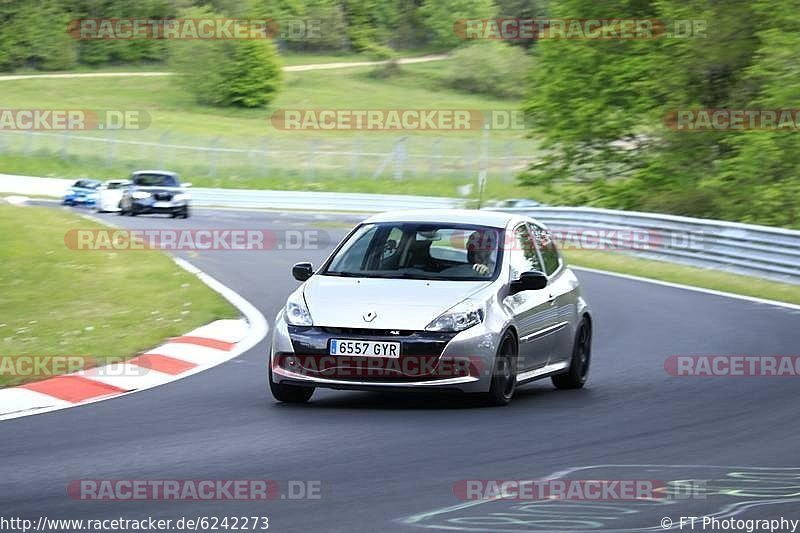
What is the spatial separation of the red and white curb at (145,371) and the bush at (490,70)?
283 feet

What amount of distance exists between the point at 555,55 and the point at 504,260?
28347 millimetres

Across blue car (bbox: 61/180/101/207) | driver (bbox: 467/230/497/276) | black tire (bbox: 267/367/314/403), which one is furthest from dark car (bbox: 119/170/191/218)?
black tire (bbox: 267/367/314/403)

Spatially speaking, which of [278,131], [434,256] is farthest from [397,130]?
[434,256]

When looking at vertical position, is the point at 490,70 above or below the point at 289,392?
below

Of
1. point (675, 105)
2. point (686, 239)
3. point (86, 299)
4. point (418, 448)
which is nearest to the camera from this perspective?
point (418, 448)

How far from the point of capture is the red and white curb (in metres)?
10.6

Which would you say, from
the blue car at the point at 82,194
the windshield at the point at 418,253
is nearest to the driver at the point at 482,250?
the windshield at the point at 418,253

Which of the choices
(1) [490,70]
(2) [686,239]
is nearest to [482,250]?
(2) [686,239]

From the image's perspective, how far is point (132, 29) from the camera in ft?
344

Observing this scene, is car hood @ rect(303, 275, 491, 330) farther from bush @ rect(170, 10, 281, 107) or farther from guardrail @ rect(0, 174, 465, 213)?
bush @ rect(170, 10, 281, 107)

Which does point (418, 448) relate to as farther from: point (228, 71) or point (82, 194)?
point (228, 71)

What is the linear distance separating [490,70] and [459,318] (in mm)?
93754

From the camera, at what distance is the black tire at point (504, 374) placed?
10.3 m

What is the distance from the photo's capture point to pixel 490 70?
337 ft
